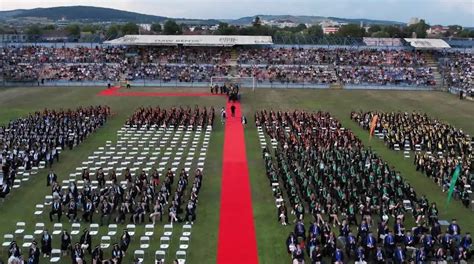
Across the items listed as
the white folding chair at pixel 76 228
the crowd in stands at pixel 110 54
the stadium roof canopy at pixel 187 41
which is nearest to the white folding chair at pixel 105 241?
the white folding chair at pixel 76 228

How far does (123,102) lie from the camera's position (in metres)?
50.6

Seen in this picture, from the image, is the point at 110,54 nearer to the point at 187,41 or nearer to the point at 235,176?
the point at 187,41

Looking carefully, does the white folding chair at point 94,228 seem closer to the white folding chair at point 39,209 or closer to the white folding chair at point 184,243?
the white folding chair at point 39,209

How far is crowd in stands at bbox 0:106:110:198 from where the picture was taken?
27.2 meters

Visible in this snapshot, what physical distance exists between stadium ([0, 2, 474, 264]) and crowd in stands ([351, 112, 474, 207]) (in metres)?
0.10

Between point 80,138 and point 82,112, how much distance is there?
237 inches

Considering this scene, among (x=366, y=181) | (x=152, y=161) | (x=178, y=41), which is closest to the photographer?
(x=366, y=181)

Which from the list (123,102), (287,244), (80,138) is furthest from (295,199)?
(123,102)

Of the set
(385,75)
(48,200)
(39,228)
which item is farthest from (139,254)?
(385,75)

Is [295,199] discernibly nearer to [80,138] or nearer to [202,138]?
[202,138]

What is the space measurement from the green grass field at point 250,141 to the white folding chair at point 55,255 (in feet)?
3.73

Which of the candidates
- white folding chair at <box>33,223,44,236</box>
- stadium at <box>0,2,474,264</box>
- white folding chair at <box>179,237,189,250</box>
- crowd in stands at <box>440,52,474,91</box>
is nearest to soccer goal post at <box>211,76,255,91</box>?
stadium at <box>0,2,474,264</box>

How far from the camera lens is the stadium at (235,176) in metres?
17.9

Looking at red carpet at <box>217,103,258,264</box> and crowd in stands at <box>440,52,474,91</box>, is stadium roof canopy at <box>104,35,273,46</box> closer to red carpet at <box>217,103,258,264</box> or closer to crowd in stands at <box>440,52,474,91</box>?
crowd in stands at <box>440,52,474,91</box>
